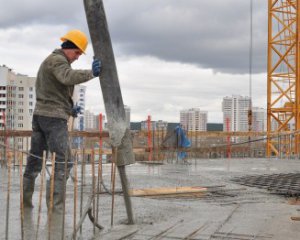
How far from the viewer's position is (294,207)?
507 cm

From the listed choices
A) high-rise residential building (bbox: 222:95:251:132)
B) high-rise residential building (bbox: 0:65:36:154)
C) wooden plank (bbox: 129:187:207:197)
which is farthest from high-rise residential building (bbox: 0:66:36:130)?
wooden plank (bbox: 129:187:207:197)

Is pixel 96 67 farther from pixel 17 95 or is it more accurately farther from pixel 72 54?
pixel 17 95

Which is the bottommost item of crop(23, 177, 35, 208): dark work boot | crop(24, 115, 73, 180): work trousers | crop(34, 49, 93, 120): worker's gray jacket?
crop(23, 177, 35, 208): dark work boot

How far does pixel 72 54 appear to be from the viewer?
13.6ft

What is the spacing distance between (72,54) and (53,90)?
1.26ft

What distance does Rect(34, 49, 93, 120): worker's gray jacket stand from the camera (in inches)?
157

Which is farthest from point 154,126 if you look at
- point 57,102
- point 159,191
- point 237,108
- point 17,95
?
point 17,95

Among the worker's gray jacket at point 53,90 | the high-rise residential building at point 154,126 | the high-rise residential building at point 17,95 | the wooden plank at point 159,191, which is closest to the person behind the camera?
the worker's gray jacket at point 53,90

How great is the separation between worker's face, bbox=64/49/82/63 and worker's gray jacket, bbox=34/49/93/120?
5cm

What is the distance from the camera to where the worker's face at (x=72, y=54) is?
413 centimetres

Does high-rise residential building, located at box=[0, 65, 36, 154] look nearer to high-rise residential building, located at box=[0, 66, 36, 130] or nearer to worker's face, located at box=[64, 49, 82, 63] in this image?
high-rise residential building, located at box=[0, 66, 36, 130]

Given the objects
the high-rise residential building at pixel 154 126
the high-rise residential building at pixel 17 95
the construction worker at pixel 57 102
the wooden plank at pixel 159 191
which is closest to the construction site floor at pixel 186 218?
the wooden plank at pixel 159 191

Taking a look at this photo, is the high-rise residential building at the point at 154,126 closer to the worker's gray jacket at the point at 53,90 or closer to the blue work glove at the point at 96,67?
the worker's gray jacket at the point at 53,90

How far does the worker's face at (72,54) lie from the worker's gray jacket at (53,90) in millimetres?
49
